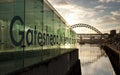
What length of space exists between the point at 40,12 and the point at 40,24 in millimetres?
667

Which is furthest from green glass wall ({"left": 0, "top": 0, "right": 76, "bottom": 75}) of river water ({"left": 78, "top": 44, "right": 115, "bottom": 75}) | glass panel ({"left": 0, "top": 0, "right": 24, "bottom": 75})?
river water ({"left": 78, "top": 44, "right": 115, "bottom": 75})

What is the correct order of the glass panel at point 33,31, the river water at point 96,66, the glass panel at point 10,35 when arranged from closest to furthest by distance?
the glass panel at point 10,35 < the glass panel at point 33,31 < the river water at point 96,66

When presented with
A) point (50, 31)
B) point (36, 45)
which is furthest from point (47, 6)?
point (36, 45)

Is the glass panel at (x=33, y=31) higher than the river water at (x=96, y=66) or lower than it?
higher

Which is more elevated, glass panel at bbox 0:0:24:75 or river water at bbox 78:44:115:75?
glass panel at bbox 0:0:24:75

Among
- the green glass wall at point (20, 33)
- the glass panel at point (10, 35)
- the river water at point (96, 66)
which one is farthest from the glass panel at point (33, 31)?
the river water at point (96, 66)

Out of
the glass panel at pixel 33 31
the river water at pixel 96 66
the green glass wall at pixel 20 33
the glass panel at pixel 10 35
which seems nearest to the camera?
the glass panel at pixel 10 35

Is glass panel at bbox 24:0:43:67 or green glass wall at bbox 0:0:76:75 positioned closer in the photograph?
green glass wall at bbox 0:0:76:75

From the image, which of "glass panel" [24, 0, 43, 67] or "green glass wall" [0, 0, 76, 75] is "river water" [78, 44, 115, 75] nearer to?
"glass panel" [24, 0, 43, 67]

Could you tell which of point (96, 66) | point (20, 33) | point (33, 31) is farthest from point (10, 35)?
point (96, 66)

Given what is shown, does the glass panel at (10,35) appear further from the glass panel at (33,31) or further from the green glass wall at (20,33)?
the glass panel at (33,31)

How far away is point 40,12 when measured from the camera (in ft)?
46.7

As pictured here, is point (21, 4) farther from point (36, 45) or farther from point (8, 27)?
point (36, 45)

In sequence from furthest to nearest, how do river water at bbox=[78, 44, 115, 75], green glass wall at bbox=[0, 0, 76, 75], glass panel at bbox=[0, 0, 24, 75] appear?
river water at bbox=[78, 44, 115, 75] → green glass wall at bbox=[0, 0, 76, 75] → glass panel at bbox=[0, 0, 24, 75]
